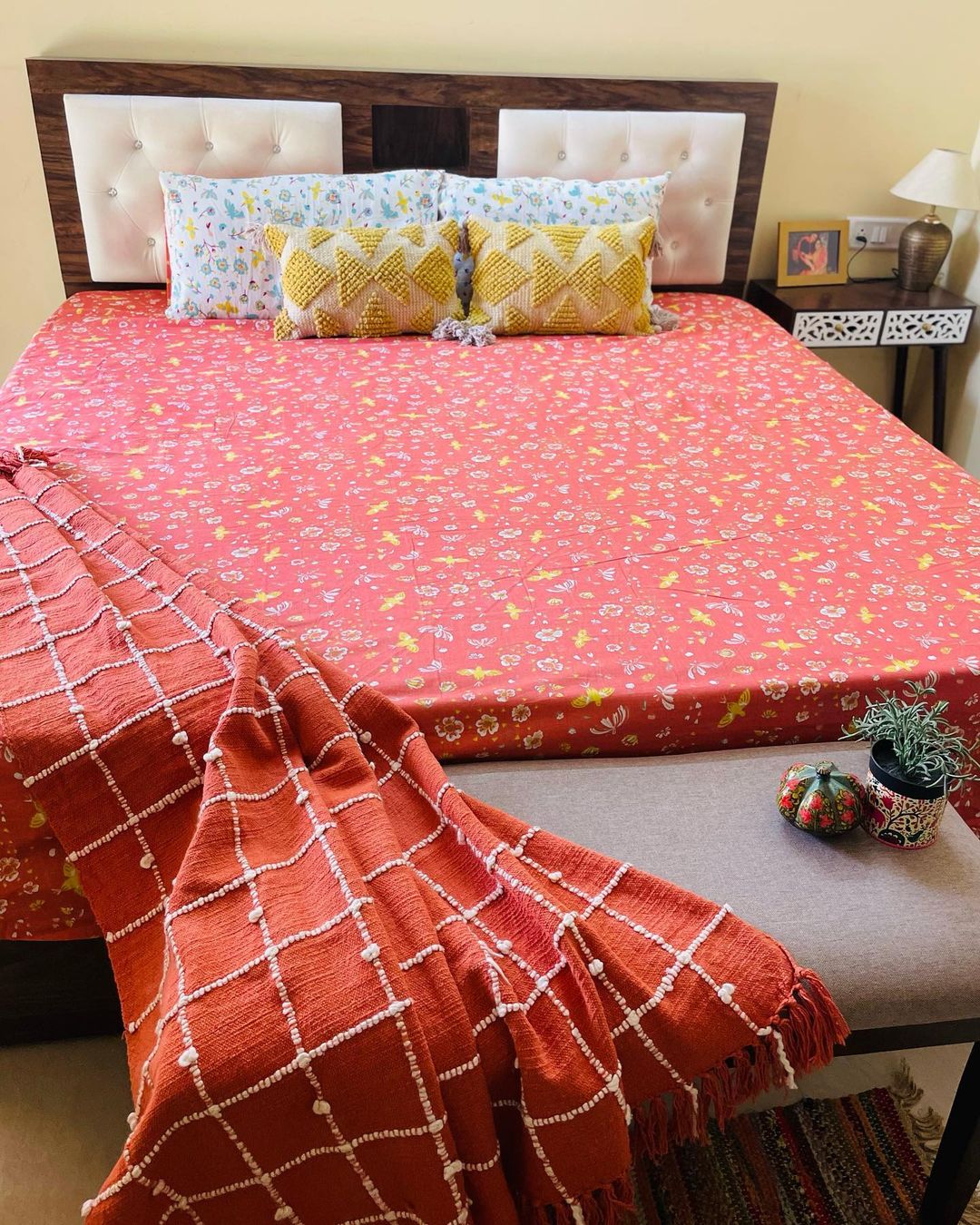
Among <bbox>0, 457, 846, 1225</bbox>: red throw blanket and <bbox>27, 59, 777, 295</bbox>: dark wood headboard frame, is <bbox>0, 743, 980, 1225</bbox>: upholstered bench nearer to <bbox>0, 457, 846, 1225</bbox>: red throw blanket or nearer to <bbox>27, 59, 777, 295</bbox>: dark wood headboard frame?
<bbox>0, 457, 846, 1225</bbox>: red throw blanket

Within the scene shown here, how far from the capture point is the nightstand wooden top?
3.12 meters

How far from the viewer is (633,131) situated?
2.96m

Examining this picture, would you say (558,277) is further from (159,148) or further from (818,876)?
(818,876)

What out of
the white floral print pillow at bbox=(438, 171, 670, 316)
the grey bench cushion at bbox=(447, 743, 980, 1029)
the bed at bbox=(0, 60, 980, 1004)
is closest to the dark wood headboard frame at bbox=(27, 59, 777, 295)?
the bed at bbox=(0, 60, 980, 1004)

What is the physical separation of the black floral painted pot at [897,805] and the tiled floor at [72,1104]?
1.70ft

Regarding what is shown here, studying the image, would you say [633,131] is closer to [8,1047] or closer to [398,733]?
[398,733]

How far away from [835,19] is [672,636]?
2.42 m

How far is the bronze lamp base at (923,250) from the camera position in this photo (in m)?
3.17

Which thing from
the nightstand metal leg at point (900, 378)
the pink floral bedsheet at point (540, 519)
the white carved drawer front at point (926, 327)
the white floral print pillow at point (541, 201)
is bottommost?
the nightstand metal leg at point (900, 378)

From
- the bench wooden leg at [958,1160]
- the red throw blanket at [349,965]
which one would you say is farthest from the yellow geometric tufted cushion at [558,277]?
the bench wooden leg at [958,1160]

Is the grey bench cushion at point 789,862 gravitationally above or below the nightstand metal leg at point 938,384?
above

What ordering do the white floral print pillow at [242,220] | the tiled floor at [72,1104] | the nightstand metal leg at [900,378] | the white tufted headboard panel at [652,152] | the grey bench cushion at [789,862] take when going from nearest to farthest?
the grey bench cushion at [789,862]
the tiled floor at [72,1104]
the white floral print pillow at [242,220]
the white tufted headboard panel at [652,152]
the nightstand metal leg at [900,378]

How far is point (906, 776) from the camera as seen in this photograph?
4.19 feet

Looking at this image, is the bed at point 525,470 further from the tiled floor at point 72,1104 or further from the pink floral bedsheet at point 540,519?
the tiled floor at point 72,1104
